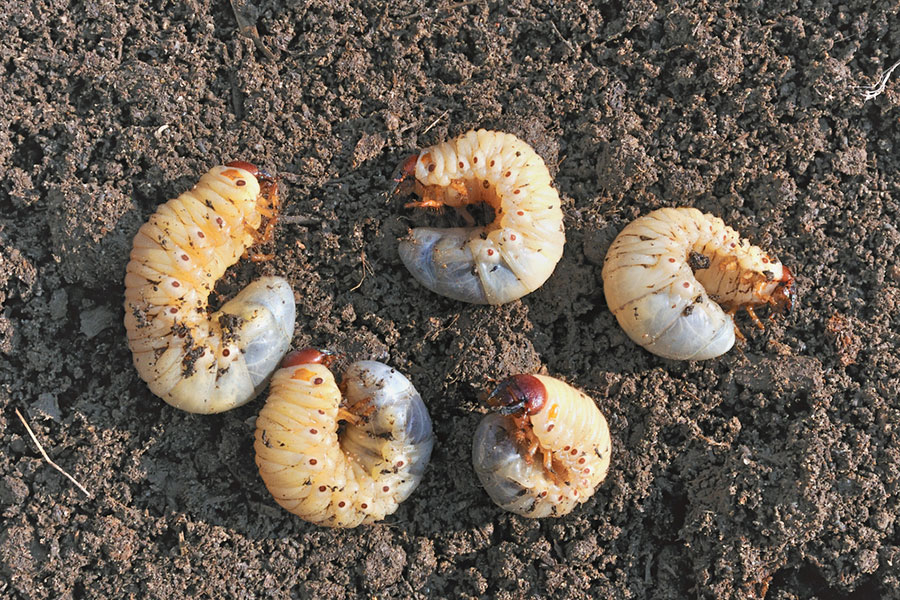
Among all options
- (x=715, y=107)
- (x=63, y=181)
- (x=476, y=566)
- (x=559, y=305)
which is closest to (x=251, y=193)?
(x=63, y=181)

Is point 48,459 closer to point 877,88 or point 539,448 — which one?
point 539,448

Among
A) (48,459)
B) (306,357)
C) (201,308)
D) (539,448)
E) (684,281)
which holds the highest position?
(684,281)

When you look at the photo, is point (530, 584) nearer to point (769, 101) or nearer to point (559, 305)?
point (559, 305)

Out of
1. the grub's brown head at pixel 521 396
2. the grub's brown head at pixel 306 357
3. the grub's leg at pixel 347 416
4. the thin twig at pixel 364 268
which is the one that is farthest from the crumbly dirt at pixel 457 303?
the grub's leg at pixel 347 416

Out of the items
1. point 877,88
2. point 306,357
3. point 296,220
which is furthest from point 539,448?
point 877,88

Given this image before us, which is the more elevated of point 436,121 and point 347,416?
point 436,121

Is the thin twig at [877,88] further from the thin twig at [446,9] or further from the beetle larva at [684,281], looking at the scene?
the thin twig at [446,9]

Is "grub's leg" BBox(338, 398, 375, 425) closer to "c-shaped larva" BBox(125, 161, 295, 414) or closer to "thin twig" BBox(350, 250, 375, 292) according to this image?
"c-shaped larva" BBox(125, 161, 295, 414)
